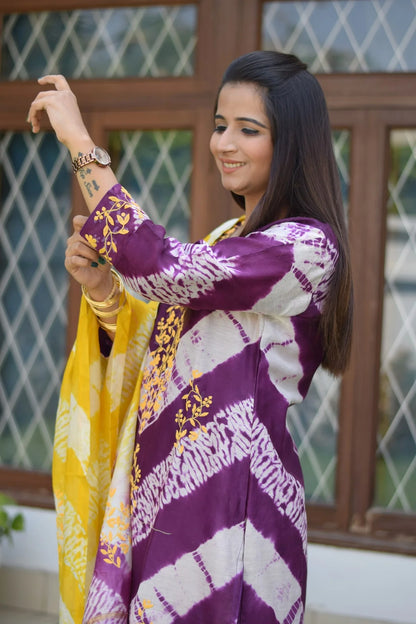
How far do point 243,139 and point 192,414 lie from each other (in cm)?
50

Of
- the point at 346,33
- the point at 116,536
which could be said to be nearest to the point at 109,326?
the point at 116,536

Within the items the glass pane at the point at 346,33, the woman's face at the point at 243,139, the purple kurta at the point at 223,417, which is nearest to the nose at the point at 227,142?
the woman's face at the point at 243,139

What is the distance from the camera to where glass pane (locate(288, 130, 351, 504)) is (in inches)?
122

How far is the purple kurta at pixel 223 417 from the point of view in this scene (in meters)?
1.41

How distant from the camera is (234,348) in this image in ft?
4.85

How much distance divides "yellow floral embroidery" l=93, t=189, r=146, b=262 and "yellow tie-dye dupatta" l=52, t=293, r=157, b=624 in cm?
28

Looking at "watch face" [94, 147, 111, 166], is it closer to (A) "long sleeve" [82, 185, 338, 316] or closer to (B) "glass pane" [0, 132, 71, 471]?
(A) "long sleeve" [82, 185, 338, 316]

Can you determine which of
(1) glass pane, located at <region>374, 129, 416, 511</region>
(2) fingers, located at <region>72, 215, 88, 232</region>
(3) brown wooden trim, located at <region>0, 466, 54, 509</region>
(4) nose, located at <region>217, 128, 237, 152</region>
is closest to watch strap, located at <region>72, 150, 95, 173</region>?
(2) fingers, located at <region>72, 215, 88, 232</region>

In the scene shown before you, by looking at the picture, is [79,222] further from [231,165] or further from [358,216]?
[358,216]

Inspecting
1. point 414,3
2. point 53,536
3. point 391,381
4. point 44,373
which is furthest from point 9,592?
point 414,3

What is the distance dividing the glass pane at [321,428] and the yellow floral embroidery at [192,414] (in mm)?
1660

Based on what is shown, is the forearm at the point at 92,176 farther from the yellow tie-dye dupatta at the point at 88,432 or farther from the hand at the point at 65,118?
the yellow tie-dye dupatta at the point at 88,432

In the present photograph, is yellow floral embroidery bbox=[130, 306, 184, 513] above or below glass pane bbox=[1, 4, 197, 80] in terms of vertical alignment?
below

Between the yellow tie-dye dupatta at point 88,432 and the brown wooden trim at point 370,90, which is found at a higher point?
the brown wooden trim at point 370,90
